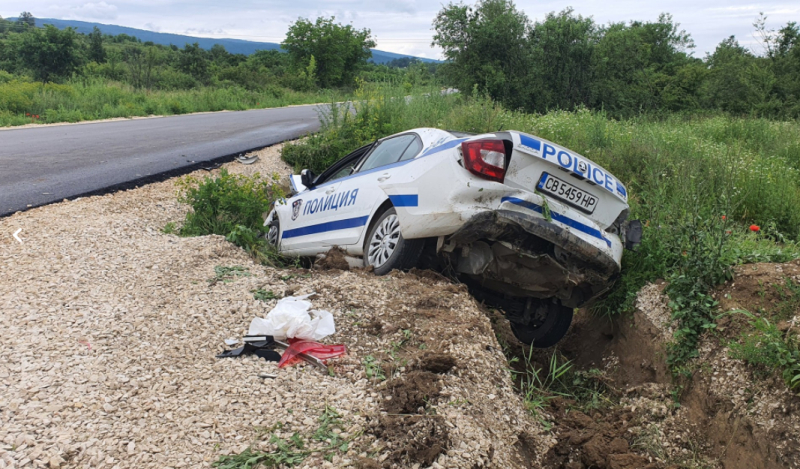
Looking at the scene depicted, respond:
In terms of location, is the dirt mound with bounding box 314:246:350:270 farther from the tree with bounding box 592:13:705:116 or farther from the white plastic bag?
the tree with bounding box 592:13:705:116

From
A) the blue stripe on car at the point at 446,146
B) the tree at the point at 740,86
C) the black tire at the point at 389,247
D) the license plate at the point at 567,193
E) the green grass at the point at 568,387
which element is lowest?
the green grass at the point at 568,387

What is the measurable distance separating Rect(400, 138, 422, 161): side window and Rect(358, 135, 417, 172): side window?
69 mm

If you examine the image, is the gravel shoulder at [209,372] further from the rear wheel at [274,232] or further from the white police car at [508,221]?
the rear wheel at [274,232]

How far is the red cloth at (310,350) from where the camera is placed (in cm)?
363

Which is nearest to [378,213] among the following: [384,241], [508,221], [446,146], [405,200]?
[384,241]

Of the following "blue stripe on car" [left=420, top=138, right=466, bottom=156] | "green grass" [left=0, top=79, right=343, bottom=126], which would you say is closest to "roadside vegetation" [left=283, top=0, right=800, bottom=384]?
"blue stripe on car" [left=420, top=138, right=466, bottom=156]

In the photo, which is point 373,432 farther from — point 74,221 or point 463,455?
point 74,221

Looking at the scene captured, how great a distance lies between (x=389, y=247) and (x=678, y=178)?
2697mm

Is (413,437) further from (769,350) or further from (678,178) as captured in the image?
(678,178)

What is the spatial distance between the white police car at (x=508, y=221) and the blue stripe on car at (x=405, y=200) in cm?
1

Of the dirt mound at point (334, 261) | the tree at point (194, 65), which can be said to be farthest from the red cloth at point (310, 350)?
the tree at point (194, 65)

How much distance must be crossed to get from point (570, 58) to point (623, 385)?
17.5 m

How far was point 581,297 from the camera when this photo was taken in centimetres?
504

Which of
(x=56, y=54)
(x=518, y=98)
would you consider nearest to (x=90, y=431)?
(x=518, y=98)
